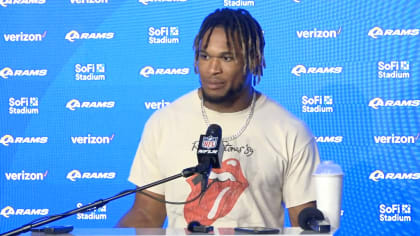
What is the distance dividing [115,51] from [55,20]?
0.55 meters

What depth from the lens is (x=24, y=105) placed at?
5555 mm

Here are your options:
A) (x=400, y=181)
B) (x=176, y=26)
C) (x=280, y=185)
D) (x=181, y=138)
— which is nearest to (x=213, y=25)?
(x=181, y=138)

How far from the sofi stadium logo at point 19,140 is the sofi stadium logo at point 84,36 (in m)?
0.80

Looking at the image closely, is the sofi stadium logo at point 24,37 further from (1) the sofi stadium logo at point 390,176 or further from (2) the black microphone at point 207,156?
(2) the black microphone at point 207,156

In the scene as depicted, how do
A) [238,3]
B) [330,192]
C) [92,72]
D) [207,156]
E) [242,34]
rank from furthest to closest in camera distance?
[92,72] → [238,3] → [242,34] → [330,192] → [207,156]

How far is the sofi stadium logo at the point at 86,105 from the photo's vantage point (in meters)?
5.49

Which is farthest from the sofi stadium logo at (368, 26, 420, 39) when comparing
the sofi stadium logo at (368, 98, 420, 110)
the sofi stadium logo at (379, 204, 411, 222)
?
the sofi stadium logo at (379, 204, 411, 222)

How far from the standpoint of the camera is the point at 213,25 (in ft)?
10.9

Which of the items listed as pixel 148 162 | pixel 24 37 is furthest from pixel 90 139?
pixel 148 162

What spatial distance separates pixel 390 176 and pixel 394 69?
790 millimetres

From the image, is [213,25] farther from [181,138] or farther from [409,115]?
[409,115]

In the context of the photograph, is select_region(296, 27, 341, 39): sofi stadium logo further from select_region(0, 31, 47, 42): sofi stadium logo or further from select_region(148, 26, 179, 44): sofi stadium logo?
select_region(0, 31, 47, 42): sofi stadium logo

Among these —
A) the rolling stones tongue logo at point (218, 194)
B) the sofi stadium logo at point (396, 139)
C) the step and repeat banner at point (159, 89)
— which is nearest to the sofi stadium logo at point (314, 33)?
the step and repeat banner at point (159, 89)

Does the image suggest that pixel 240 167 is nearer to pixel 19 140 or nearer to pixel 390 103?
pixel 390 103
